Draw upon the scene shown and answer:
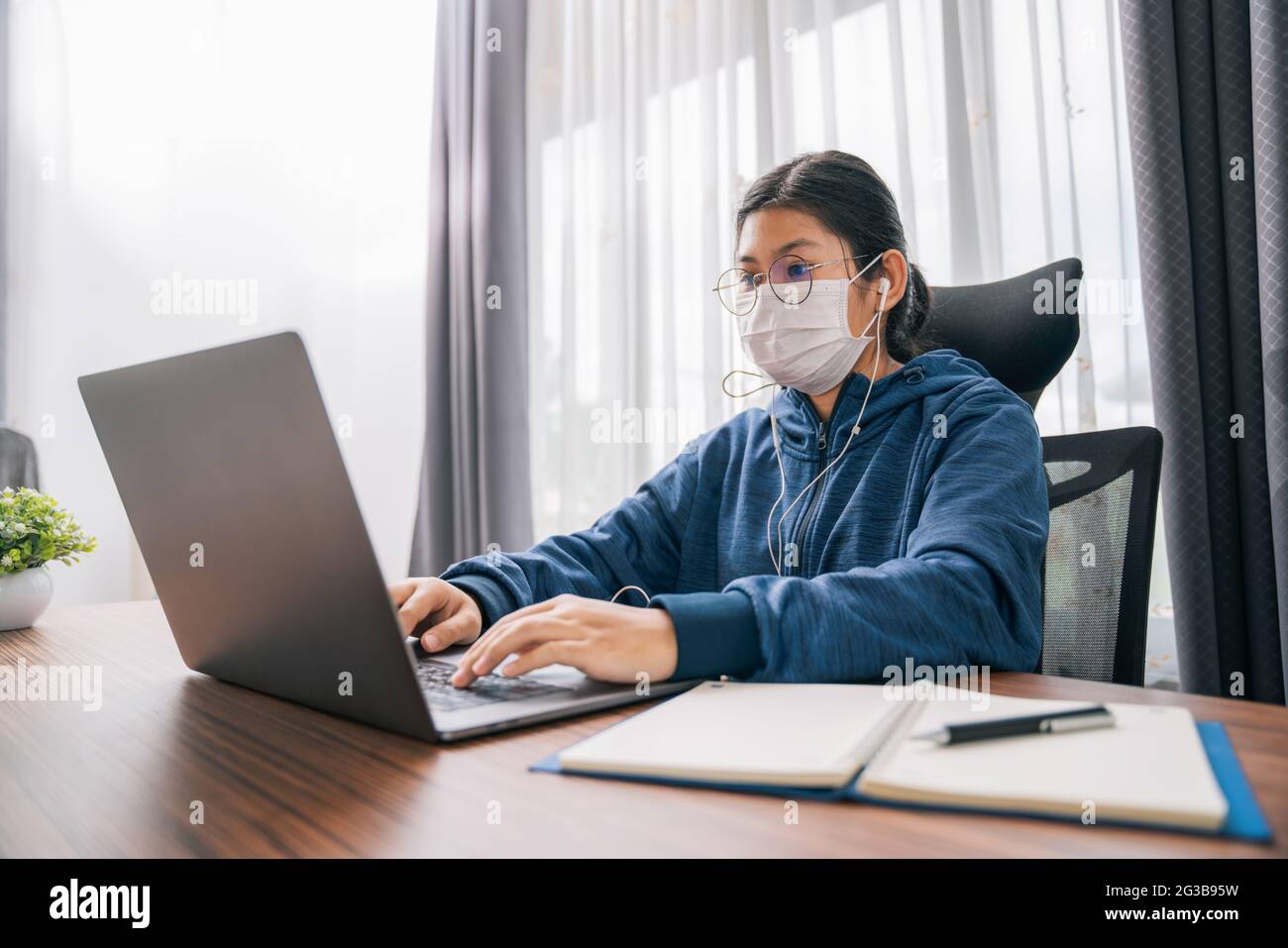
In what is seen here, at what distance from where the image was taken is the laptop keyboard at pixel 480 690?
0.61 meters

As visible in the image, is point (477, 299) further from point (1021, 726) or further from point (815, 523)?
point (1021, 726)

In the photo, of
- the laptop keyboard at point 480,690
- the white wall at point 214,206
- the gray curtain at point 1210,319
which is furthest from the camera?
the white wall at point 214,206

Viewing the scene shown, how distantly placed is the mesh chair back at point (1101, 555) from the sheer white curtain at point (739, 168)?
0.62 metres

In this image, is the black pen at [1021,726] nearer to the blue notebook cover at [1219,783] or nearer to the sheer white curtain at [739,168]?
the blue notebook cover at [1219,783]

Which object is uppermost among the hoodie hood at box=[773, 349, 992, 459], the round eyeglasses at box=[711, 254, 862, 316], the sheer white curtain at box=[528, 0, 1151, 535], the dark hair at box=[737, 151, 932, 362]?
the sheer white curtain at box=[528, 0, 1151, 535]

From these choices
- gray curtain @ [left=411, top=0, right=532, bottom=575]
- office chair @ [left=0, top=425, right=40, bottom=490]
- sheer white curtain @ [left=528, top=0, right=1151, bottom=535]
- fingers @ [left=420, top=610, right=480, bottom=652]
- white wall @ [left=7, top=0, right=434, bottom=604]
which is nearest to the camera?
fingers @ [left=420, top=610, right=480, bottom=652]

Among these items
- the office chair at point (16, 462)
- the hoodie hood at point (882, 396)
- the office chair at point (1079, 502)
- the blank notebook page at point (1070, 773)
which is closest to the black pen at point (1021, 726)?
the blank notebook page at point (1070, 773)

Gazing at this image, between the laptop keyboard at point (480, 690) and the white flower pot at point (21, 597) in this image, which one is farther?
the white flower pot at point (21, 597)

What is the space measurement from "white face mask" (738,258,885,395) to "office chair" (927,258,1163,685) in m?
0.18

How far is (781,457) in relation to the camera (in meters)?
1.20

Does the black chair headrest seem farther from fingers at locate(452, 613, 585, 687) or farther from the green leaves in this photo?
the green leaves

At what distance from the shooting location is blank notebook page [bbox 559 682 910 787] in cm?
45

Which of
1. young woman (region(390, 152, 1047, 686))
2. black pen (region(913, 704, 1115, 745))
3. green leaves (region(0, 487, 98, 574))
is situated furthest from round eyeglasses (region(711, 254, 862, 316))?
green leaves (region(0, 487, 98, 574))
